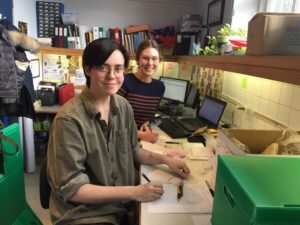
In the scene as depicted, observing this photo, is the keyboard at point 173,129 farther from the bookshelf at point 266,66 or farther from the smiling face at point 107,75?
the smiling face at point 107,75

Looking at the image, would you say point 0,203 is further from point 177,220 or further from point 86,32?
point 86,32

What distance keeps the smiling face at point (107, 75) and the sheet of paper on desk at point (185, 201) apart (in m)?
0.55

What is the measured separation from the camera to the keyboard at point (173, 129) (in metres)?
2.19

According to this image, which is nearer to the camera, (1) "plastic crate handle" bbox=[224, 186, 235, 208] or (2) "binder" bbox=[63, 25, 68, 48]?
(1) "plastic crate handle" bbox=[224, 186, 235, 208]

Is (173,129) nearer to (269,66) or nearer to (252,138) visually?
(252,138)

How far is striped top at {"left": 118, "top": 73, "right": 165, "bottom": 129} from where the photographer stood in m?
2.31

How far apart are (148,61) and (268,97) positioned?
100 cm

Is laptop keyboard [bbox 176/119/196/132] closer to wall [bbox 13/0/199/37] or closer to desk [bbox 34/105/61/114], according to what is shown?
desk [bbox 34/105/61/114]

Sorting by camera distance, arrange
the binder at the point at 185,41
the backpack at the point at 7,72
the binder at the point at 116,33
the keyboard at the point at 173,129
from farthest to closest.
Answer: the binder at the point at 116,33 < the binder at the point at 185,41 < the keyboard at the point at 173,129 < the backpack at the point at 7,72

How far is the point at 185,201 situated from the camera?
1.23 metres

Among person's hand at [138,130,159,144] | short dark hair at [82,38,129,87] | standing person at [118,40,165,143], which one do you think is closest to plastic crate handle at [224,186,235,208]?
short dark hair at [82,38,129,87]

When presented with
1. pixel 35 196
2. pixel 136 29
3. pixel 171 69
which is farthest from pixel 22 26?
pixel 171 69

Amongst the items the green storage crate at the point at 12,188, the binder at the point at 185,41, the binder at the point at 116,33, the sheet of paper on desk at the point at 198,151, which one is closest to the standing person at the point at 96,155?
the sheet of paper on desk at the point at 198,151

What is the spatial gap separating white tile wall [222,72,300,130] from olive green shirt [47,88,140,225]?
3.09 feet
